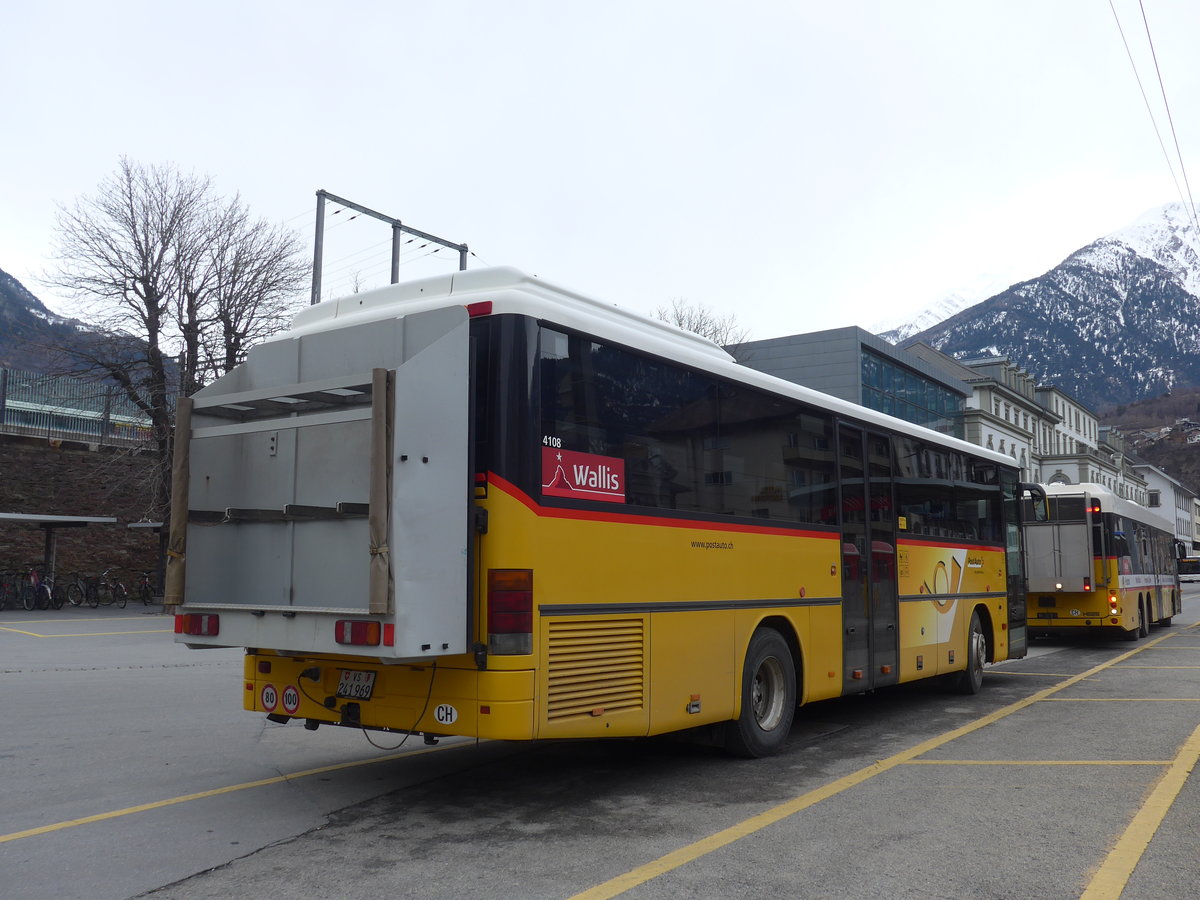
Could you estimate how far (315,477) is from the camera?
6188mm

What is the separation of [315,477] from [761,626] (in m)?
3.78

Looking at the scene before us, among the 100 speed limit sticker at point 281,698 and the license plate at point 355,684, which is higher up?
the license plate at point 355,684

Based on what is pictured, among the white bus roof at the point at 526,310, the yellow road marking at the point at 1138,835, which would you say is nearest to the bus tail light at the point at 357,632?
the white bus roof at the point at 526,310

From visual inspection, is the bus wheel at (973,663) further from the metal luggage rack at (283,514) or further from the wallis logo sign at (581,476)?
the metal luggage rack at (283,514)

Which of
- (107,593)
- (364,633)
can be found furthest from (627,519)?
(107,593)

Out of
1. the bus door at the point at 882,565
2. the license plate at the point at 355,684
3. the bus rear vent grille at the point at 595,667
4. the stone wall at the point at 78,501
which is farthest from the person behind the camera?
the stone wall at the point at 78,501

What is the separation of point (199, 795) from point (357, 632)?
2192mm

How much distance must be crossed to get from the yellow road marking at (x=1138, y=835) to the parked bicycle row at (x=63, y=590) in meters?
28.9

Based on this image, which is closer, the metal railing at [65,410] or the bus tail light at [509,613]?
the bus tail light at [509,613]

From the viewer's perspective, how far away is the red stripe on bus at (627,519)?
19.9 ft

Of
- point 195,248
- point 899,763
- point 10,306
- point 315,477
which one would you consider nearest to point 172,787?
point 315,477

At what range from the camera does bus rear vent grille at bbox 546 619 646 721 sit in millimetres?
6195

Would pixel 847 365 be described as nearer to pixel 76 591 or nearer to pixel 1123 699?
pixel 76 591

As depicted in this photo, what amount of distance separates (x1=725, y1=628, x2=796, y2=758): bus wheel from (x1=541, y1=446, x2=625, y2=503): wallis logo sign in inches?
81.6
